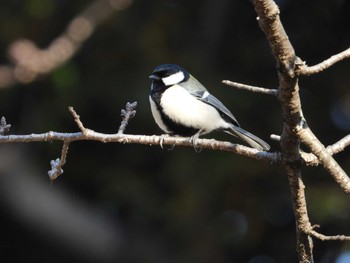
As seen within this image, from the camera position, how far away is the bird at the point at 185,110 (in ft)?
9.94

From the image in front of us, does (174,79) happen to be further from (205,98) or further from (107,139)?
(107,139)

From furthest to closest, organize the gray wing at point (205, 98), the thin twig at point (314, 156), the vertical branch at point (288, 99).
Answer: the gray wing at point (205, 98) → the thin twig at point (314, 156) → the vertical branch at point (288, 99)

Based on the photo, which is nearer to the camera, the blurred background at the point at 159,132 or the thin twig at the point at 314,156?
the thin twig at the point at 314,156

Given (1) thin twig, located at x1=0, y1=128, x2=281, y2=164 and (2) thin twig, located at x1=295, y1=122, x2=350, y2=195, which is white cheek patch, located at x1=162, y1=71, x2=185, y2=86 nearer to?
(1) thin twig, located at x1=0, y1=128, x2=281, y2=164

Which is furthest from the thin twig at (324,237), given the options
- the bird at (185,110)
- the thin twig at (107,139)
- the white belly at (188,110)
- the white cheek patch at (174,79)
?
the white cheek patch at (174,79)

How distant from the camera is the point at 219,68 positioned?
477 cm

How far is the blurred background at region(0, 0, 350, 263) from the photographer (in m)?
4.47

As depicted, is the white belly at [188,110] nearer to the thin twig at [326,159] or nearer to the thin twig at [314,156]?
the thin twig at [314,156]

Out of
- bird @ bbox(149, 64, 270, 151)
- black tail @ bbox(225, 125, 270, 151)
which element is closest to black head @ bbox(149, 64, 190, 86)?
bird @ bbox(149, 64, 270, 151)

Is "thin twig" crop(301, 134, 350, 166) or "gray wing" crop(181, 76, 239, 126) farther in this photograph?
"gray wing" crop(181, 76, 239, 126)

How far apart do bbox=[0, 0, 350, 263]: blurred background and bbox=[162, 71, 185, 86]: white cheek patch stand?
0.97 metres

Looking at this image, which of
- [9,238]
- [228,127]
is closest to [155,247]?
[9,238]

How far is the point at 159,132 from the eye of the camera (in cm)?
443

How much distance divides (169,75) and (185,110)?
0.25m
